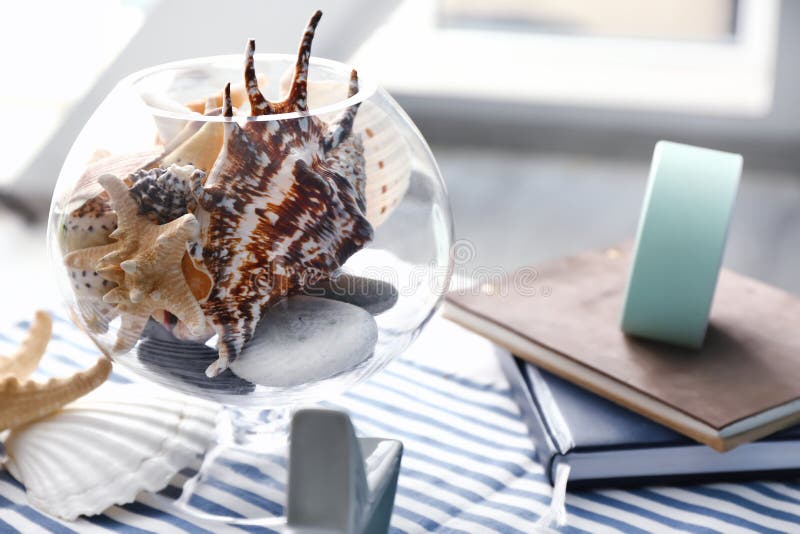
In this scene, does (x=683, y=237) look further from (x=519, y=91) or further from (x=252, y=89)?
(x=519, y=91)

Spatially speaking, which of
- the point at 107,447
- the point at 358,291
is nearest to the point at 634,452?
the point at 358,291

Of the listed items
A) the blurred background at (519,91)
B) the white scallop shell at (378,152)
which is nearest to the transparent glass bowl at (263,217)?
the white scallop shell at (378,152)

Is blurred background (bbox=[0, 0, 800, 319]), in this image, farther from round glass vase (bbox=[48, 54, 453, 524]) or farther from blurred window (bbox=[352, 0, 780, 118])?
round glass vase (bbox=[48, 54, 453, 524])

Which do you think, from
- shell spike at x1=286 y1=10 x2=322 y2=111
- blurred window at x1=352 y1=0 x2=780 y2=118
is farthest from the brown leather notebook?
blurred window at x1=352 y1=0 x2=780 y2=118

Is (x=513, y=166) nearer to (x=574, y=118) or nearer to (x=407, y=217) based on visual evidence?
(x=574, y=118)

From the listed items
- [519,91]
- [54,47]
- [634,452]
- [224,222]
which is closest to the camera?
[224,222]

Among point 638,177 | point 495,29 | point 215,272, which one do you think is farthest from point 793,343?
point 495,29

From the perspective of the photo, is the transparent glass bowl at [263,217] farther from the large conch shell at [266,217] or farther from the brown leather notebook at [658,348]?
the brown leather notebook at [658,348]
